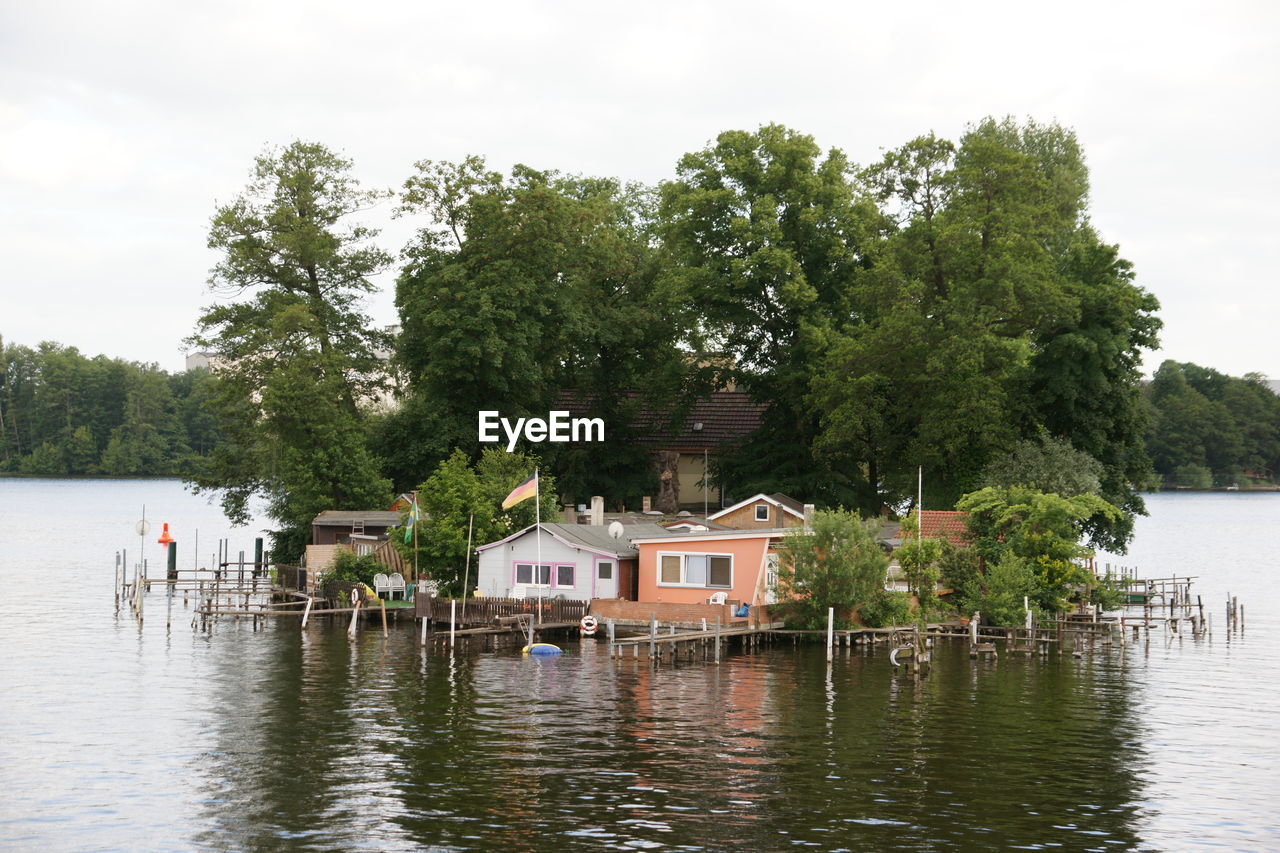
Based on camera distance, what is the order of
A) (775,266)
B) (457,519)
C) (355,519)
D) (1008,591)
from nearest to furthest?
(1008,591), (457,519), (355,519), (775,266)

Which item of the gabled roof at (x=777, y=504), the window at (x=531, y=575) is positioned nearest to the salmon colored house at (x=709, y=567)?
the window at (x=531, y=575)

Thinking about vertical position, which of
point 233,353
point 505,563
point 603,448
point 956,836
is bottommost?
point 956,836

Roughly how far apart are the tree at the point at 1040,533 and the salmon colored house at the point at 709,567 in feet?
38.1

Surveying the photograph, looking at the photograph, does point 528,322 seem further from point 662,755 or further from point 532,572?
point 662,755

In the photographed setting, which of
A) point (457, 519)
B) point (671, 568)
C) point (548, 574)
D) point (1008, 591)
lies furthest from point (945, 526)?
point (457, 519)

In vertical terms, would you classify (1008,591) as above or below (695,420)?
below

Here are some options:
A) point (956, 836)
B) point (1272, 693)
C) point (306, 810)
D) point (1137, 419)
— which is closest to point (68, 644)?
point (306, 810)

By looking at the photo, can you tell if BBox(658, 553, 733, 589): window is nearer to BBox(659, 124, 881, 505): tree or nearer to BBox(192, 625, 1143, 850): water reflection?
BBox(192, 625, 1143, 850): water reflection

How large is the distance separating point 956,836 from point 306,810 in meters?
15.3

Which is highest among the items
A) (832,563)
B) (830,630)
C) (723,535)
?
(723,535)

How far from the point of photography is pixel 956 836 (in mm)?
29922

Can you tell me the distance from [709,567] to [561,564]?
7.87 m

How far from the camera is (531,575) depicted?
67312mm

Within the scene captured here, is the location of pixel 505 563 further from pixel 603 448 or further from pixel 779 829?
pixel 779 829
